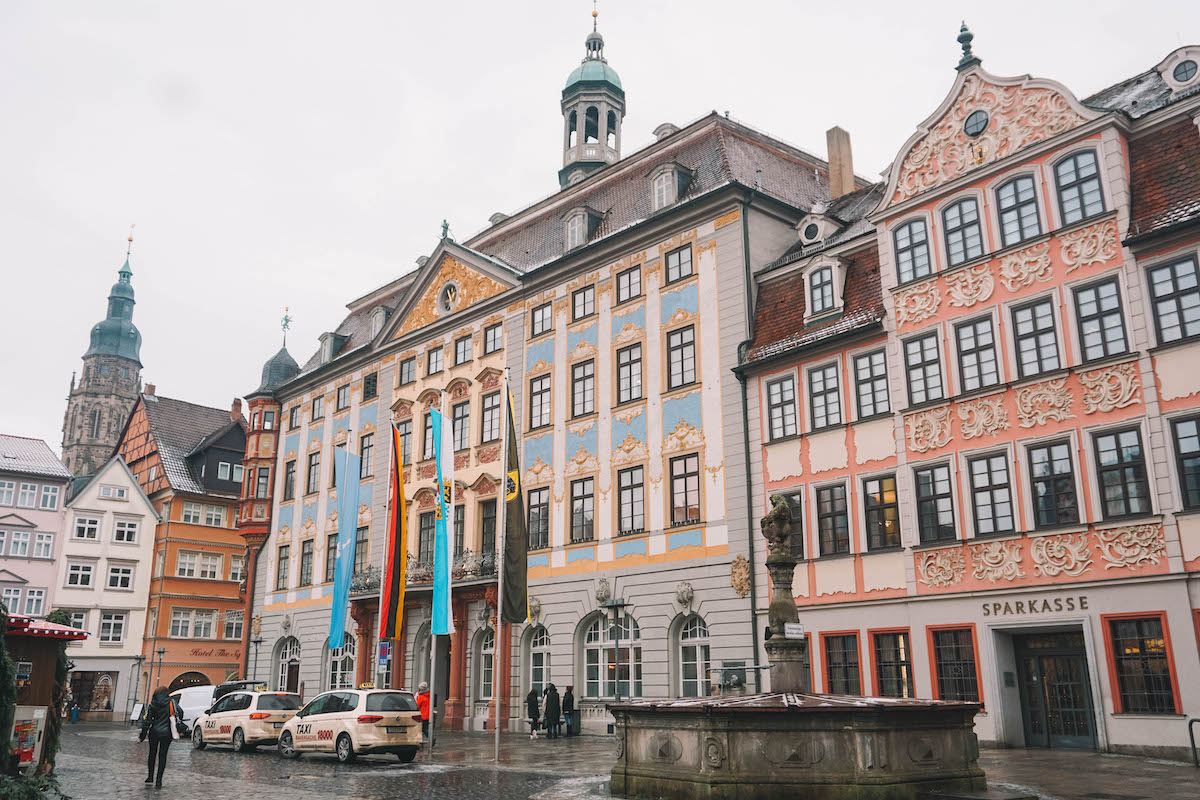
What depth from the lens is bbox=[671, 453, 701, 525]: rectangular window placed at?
102 feet

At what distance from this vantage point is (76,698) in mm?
57844

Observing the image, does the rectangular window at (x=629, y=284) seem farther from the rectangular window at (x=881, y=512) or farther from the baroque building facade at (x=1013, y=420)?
the rectangular window at (x=881, y=512)

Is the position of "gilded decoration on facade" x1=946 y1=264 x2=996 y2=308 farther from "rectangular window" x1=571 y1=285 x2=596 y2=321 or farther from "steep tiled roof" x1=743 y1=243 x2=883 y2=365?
"rectangular window" x1=571 y1=285 x2=596 y2=321

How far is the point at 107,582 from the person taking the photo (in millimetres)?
60781

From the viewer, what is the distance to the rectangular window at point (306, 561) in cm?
4736

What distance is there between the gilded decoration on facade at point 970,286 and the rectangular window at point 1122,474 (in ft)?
14.9

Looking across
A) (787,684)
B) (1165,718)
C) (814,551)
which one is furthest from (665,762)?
(814,551)

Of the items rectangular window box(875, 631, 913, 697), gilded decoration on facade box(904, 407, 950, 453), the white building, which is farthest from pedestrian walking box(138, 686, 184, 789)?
the white building

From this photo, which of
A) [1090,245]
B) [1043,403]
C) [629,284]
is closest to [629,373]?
[629,284]

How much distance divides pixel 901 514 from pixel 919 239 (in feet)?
23.2

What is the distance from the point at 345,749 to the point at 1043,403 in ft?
57.4

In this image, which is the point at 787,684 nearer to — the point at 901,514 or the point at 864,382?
the point at 901,514

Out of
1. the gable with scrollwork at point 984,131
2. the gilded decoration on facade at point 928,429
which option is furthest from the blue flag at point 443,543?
the gable with scrollwork at point 984,131

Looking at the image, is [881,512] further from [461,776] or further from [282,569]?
[282,569]
